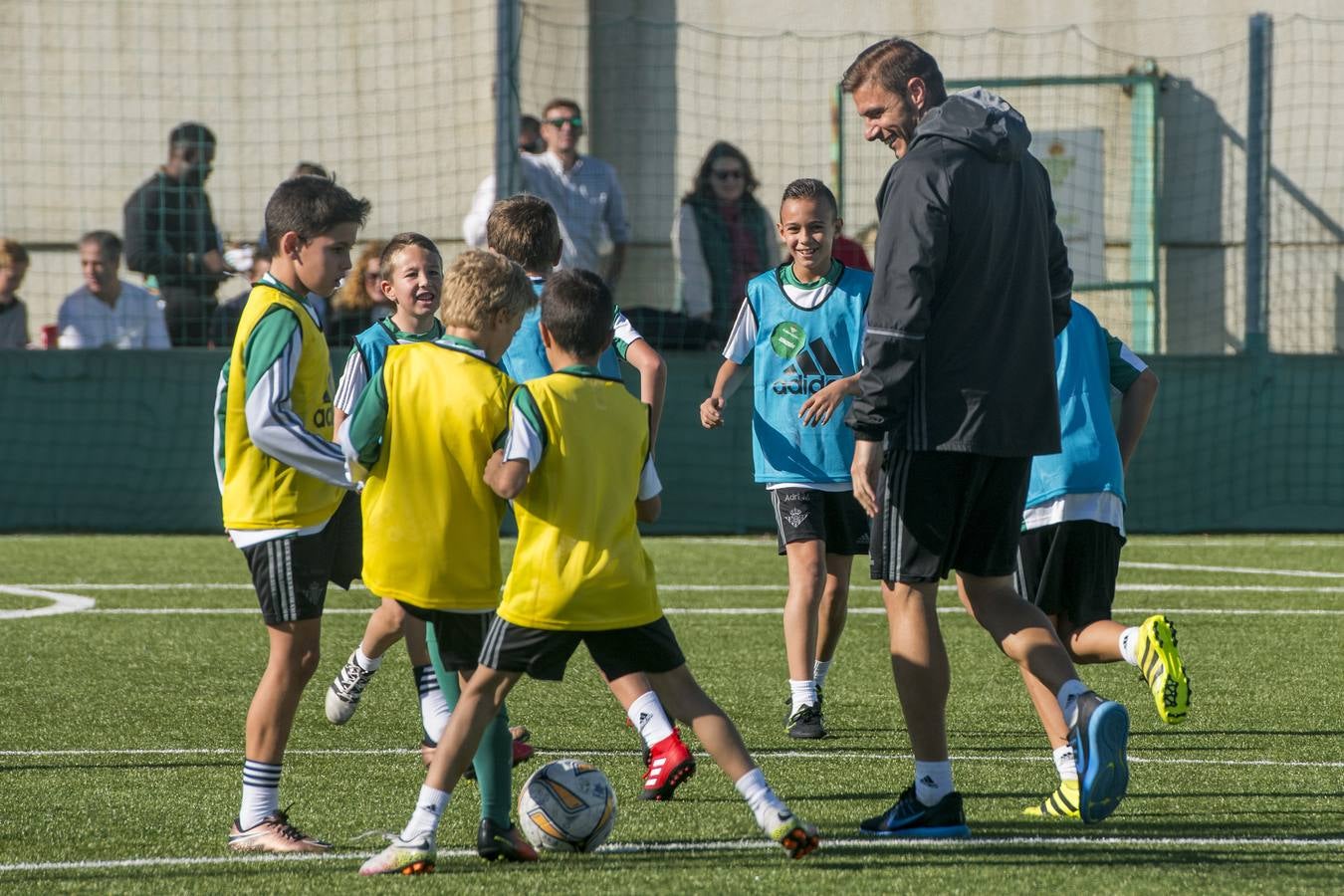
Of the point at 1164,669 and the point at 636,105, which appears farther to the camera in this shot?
the point at 636,105

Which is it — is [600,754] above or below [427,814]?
below

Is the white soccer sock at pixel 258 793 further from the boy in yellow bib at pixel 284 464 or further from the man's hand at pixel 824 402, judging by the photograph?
the man's hand at pixel 824 402

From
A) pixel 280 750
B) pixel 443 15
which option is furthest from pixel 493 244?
pixel 443 15

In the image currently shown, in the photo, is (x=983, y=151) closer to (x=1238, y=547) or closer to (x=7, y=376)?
(x=1238, y=547)

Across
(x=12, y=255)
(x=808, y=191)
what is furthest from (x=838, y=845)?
(x=12, y=255)

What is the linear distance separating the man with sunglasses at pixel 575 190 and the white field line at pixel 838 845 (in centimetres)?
820

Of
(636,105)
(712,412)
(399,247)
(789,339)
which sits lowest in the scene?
(712,412)

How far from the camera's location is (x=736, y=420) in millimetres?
12992

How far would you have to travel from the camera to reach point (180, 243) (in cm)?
1312

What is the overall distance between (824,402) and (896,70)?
0.90 metres

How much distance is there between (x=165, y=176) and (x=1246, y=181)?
7.54 metres

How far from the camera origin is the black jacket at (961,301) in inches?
182

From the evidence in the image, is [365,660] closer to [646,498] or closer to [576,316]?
[646,498]

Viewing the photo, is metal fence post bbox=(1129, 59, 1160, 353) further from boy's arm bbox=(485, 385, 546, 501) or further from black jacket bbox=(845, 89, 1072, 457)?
boy's arm bbox=(485, 385, 546, 501)
